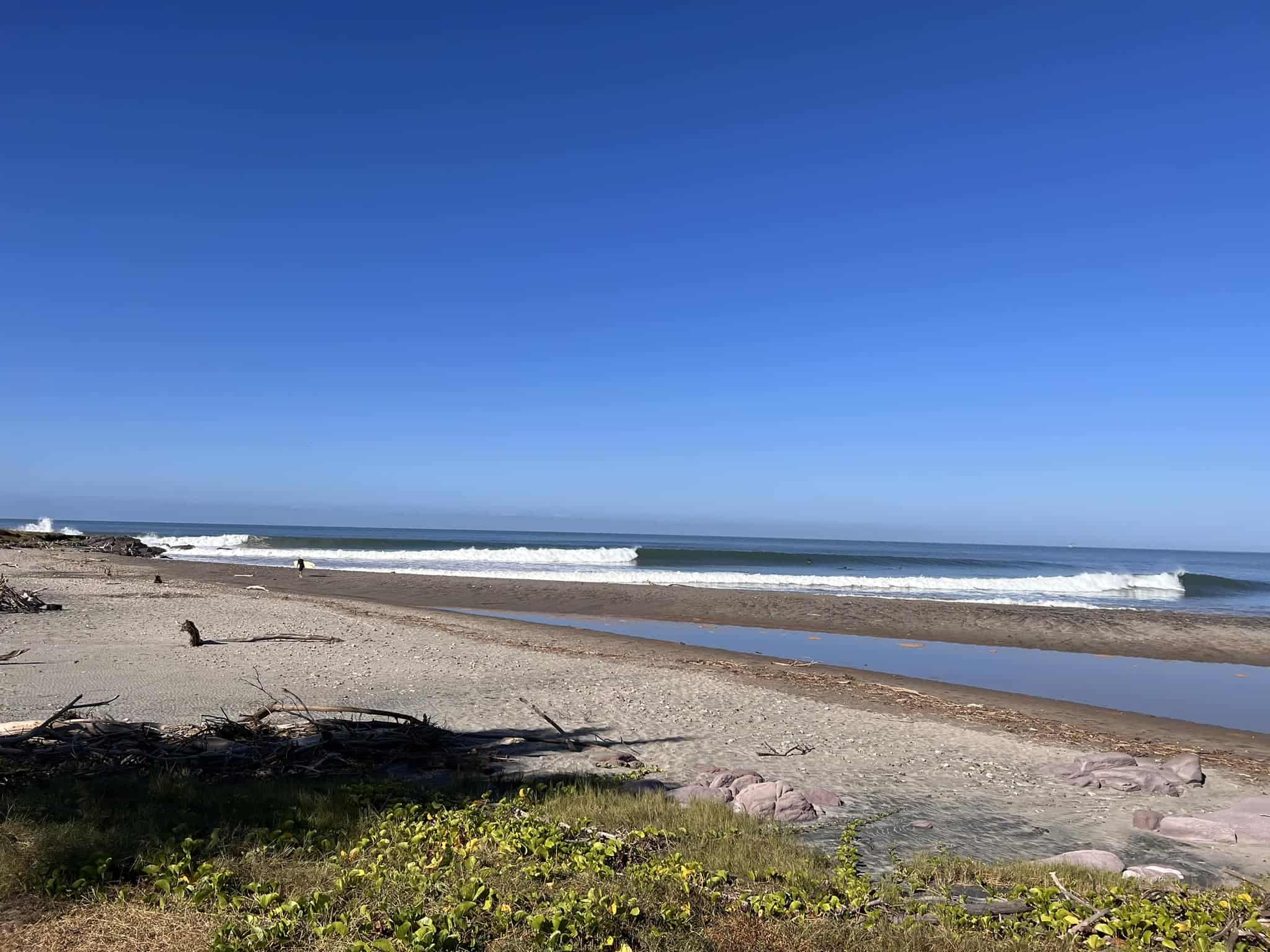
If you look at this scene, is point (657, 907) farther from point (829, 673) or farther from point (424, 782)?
point (829, 673)

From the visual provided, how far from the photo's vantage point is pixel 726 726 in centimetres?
1072

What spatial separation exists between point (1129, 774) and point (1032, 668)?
32.8 ft

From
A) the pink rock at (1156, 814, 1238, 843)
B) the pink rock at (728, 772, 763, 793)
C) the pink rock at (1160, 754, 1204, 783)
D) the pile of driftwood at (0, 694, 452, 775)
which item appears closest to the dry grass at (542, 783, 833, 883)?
the pink rock at (728, 772, 763, 793)

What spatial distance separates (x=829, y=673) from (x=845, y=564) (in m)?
49.5

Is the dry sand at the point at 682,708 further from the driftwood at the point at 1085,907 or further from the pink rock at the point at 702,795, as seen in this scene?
the driftwood at the point at 1085,907

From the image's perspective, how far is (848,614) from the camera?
26766mm

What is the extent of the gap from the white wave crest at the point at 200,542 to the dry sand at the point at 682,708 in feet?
164

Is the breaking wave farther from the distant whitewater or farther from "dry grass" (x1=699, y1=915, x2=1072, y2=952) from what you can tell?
"dry grass" (x1=699, y1=915, x2=1072, y2=952)

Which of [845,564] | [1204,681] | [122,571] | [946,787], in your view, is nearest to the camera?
[946,787]

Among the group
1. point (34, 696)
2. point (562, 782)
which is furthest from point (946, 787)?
point (34, 696)

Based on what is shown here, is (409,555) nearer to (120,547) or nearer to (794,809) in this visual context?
(120,547)

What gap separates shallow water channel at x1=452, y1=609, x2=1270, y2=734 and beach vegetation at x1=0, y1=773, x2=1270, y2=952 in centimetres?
1045

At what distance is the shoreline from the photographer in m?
22.5

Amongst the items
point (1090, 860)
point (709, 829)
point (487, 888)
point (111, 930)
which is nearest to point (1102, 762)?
point (1090, 860)
